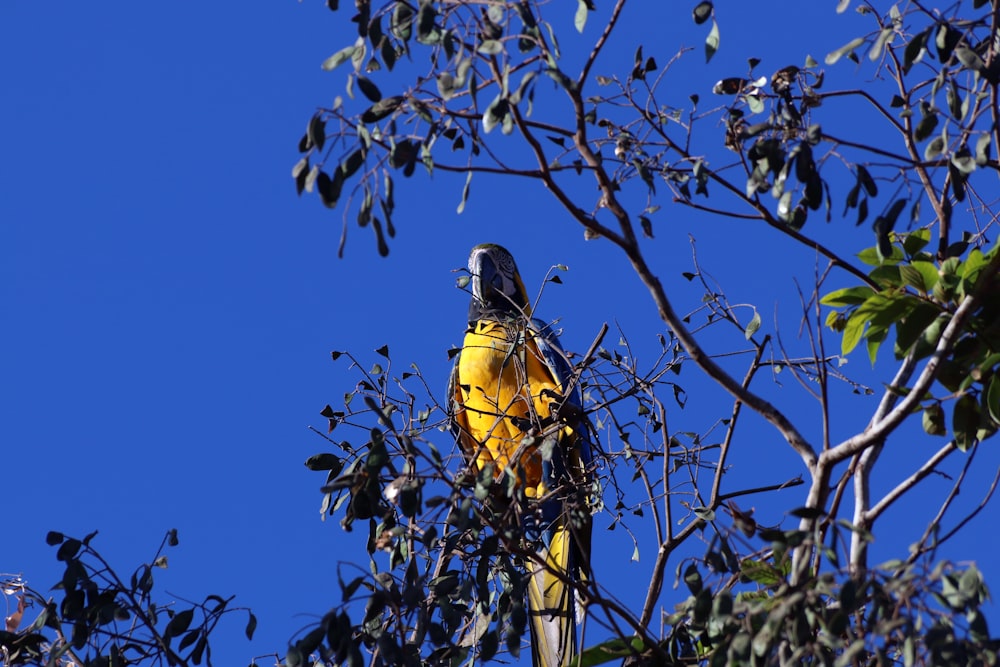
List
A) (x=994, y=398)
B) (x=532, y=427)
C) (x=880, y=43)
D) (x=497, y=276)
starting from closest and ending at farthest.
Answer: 1. (x=994, y=398)
2. (x=880, y=43)
3. (x=532, y=427)
4. (x=497, y=276)

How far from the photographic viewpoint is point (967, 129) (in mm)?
2867

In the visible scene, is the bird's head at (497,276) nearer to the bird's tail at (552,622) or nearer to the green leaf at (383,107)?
the bird's tail at (552,622)

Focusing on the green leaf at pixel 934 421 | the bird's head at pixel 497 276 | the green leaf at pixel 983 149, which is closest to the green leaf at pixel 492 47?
the green leaf at pixel 983 149

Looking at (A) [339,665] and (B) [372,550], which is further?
(B) [372,550]

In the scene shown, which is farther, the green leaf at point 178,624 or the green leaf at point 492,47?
the green leaf at point 178,624

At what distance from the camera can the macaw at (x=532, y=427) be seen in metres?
3.33

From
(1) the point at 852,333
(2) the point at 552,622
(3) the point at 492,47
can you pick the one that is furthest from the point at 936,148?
(2) the point at 552,622

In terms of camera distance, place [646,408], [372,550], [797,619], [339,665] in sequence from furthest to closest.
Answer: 1. [646,408]
2. [372,550]
3. [339,665]
4. [797,619]

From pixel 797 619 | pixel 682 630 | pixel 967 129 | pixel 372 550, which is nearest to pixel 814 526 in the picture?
pixel 797 619

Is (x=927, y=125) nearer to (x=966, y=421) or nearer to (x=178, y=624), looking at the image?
(x=966, y=421)

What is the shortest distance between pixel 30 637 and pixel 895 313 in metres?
2.09

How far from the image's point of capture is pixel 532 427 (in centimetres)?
344

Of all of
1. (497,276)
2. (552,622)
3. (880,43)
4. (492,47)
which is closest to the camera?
(492,47)

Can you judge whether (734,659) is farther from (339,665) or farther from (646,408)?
(646,408)
